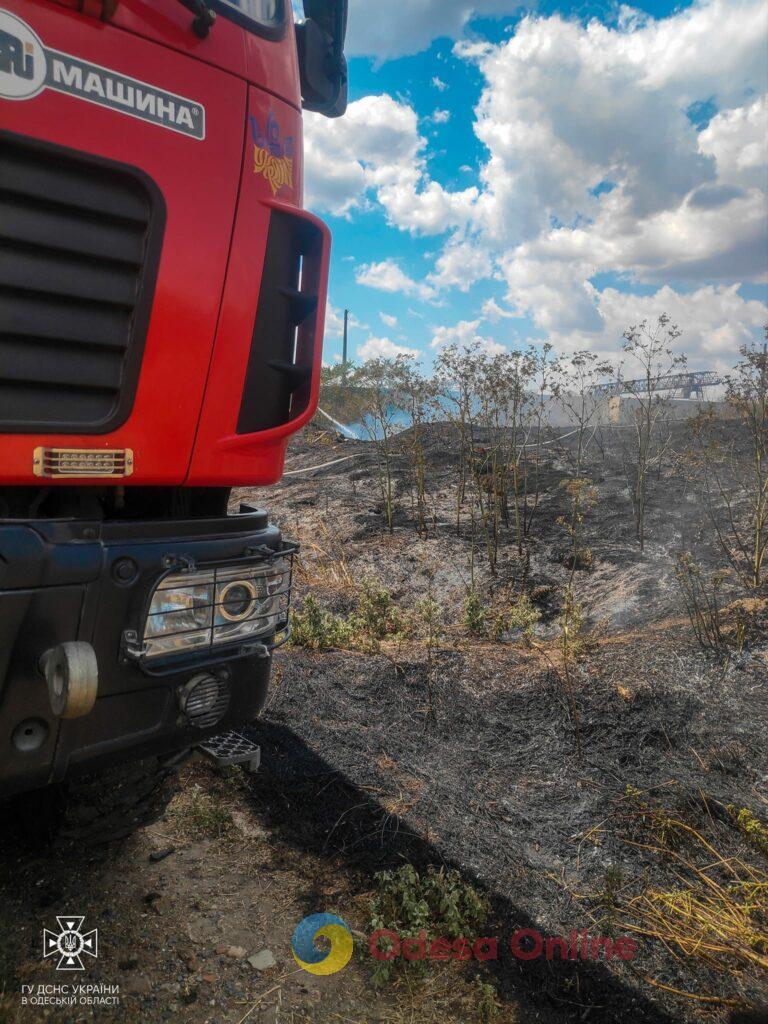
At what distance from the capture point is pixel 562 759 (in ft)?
11.0

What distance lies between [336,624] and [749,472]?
4.90 meters

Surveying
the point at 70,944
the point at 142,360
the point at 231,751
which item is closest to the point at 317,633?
the point at 231,751

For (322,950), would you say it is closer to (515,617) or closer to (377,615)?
(377,615)

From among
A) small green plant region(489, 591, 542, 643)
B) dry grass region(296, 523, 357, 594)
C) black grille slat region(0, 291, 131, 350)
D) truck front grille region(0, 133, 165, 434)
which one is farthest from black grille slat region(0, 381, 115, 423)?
dry grass region(296, 523, 357, 594)

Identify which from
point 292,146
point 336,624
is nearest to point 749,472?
point 336,624

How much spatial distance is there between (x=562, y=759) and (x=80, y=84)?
128 inches

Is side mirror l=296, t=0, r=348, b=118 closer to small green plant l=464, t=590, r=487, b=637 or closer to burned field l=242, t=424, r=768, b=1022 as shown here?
burned field l=242, t=424, r=768, b=1022

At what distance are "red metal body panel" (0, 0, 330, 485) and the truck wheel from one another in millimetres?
1140

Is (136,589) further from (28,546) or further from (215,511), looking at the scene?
(215,511)

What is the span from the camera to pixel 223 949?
209 centimetres

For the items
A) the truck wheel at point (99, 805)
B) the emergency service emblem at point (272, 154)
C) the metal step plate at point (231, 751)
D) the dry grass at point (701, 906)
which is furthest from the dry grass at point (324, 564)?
the emergency service emblem at point (272, 154)

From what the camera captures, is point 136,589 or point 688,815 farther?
point 688,815

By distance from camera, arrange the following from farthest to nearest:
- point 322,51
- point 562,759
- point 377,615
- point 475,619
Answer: point 377,615 → point 475,619 → point 562,759 → point 322,51

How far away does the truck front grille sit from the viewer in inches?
65.6
